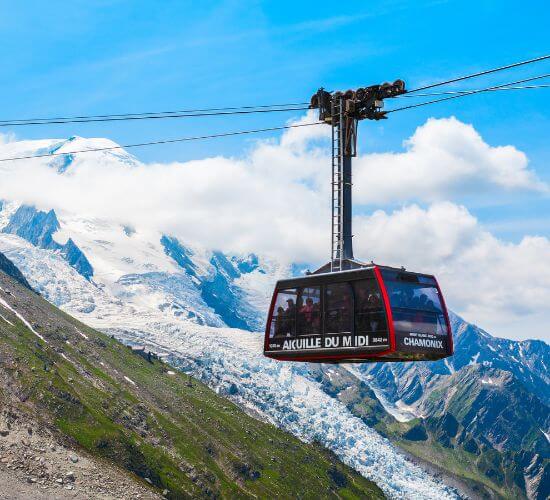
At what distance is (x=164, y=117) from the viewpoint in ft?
164

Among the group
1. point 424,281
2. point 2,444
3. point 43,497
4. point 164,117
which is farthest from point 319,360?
point 2,444

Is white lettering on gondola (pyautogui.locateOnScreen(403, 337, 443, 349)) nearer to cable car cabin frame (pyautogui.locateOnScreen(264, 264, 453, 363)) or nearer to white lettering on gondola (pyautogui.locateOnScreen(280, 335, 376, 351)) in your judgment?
cable car cabin frame (pyautogui.locateOnScreen(264, 264, 453, 363))

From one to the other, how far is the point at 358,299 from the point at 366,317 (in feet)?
2.97

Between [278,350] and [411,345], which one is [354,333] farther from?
[278,350]

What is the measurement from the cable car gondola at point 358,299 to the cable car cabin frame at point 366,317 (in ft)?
0.15

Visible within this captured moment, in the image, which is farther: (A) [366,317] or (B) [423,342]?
(B) [423,342]

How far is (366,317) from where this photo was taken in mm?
39219

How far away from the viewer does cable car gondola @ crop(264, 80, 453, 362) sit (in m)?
38.5

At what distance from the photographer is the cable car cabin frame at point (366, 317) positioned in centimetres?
3869

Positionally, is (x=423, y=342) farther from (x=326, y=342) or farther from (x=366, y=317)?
(x=326, y=342)

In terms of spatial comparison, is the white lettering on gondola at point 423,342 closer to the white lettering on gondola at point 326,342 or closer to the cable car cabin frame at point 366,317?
the cable car cabin frame at point 366,317

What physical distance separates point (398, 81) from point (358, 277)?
29.2ft

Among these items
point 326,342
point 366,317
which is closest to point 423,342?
point 366,317

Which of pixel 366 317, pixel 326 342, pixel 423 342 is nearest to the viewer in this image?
pixel 366 317
